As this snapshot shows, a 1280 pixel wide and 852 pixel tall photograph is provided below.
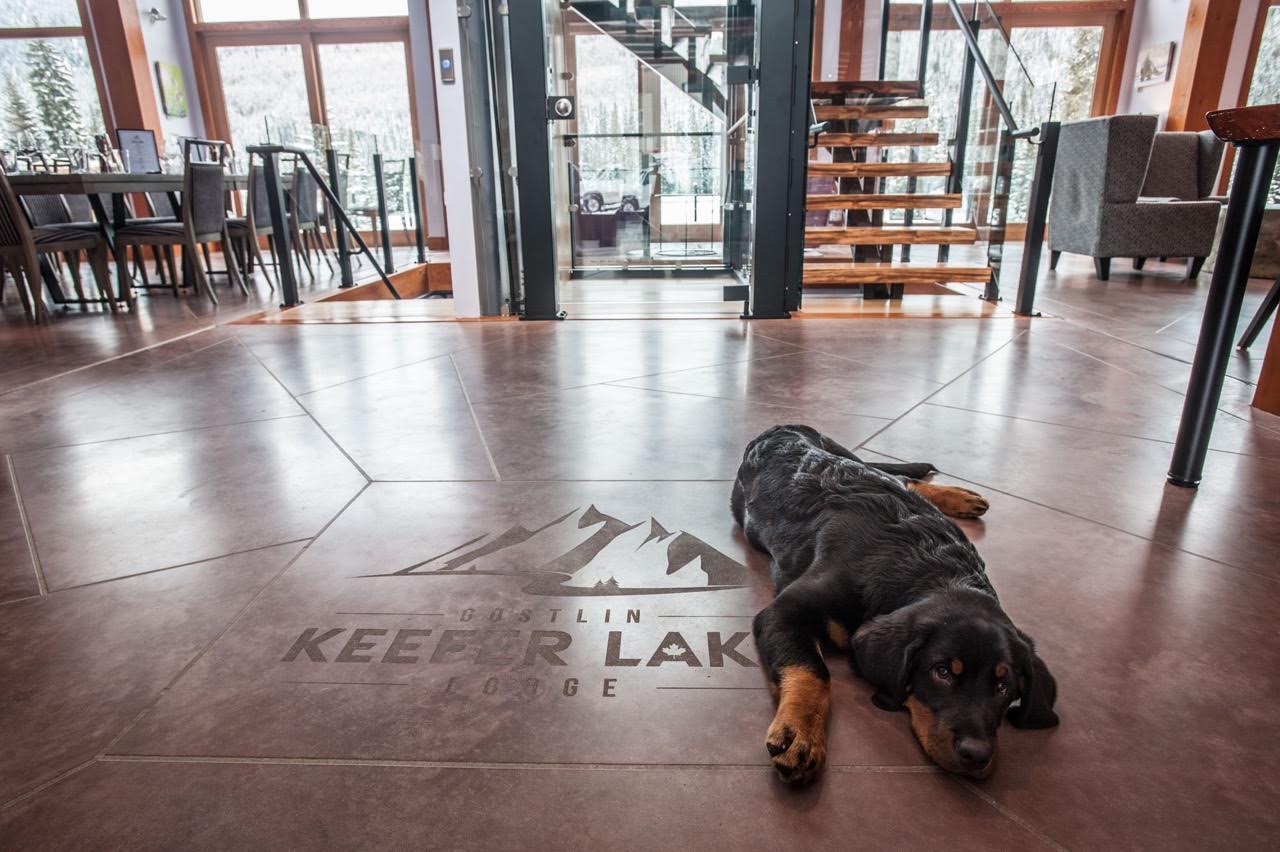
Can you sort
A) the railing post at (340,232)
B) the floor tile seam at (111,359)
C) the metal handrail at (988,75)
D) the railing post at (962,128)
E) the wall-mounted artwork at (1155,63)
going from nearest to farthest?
the floor tile seam at (111,359), the metal handrail at (988,75), the railing post at (962,128), the railing post at (340,232), the wall-mounted artwork at (1155,63)

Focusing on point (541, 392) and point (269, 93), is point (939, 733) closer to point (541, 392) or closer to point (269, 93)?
point (541, 392)

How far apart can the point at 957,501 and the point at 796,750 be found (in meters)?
1.06

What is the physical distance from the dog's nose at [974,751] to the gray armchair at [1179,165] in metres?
8.01

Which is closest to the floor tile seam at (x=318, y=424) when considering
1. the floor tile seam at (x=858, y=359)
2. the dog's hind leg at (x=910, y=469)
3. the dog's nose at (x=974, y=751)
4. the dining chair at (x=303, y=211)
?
the dog's hind leg at (x=910, y=469)

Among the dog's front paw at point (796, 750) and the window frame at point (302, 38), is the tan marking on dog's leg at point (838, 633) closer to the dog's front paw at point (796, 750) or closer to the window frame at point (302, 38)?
the dog's front paw at point (796, 750)

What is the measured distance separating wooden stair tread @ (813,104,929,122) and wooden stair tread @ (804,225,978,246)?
1.04m

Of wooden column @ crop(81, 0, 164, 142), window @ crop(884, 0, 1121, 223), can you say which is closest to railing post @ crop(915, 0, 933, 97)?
window @ crop(884, 0, 1121, 223)

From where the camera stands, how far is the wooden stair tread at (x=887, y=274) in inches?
204

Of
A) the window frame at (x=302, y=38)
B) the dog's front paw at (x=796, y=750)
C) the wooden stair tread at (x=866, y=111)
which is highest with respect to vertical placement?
the window frame at (x=302, y=38)

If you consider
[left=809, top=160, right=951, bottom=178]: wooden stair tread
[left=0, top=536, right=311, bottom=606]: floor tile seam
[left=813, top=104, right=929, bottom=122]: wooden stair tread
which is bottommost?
[left=0, top=536, right=311, bottom=606]: floor tile seam

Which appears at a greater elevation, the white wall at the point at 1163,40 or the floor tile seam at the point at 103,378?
the white wall at the point at 1163,40

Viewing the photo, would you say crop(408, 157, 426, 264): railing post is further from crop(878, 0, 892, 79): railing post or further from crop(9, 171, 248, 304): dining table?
crop(878, 0, 892, 79): railing post

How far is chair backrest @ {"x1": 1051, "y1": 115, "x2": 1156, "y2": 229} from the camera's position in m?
5.92

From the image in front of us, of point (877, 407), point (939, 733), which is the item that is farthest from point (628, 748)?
point (877, 407)
